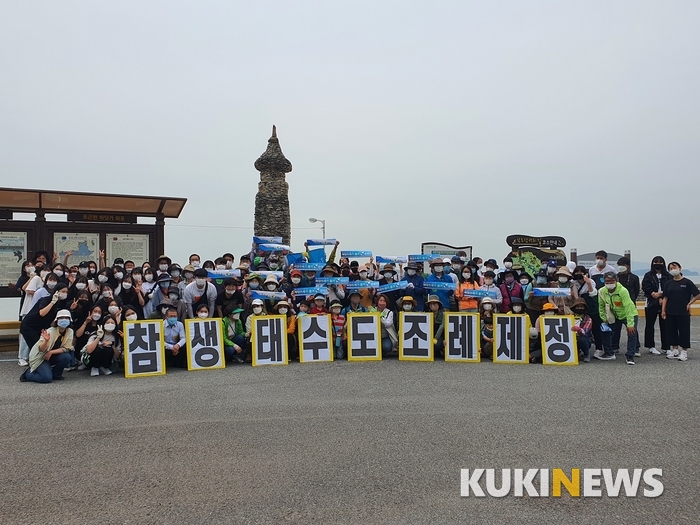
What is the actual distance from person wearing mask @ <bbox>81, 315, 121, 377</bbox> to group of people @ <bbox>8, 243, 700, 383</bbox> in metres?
0.02

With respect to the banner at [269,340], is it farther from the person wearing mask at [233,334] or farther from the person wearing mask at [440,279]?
the person wearing mask at [440,279]

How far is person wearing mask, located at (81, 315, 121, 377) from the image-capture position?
8.32 metres

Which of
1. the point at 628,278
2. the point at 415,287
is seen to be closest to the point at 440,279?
the point at 415,287

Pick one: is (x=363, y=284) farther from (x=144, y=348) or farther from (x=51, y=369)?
(x=51, y=369)

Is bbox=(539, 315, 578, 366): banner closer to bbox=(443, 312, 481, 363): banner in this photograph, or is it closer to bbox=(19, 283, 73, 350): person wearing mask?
bbox=(443, 312, 481, 363): banner

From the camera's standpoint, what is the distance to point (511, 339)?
933 centimetres

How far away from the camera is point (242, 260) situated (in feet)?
37.0

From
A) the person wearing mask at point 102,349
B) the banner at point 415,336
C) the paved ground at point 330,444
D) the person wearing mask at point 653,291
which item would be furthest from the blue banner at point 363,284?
the person wearing mask at point 653,291

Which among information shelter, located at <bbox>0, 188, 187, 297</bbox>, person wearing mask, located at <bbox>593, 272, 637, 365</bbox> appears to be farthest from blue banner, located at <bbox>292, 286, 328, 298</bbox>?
person wearing mask, located at <bbox>593, 272, 637, 365</bbox>

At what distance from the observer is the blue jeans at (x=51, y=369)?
788 cm

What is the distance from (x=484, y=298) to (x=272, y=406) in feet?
16.4

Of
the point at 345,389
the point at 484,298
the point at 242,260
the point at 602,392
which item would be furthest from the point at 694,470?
the point at 242,260

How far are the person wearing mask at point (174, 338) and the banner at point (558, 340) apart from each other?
612cm

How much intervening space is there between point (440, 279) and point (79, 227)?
27.9 ft
